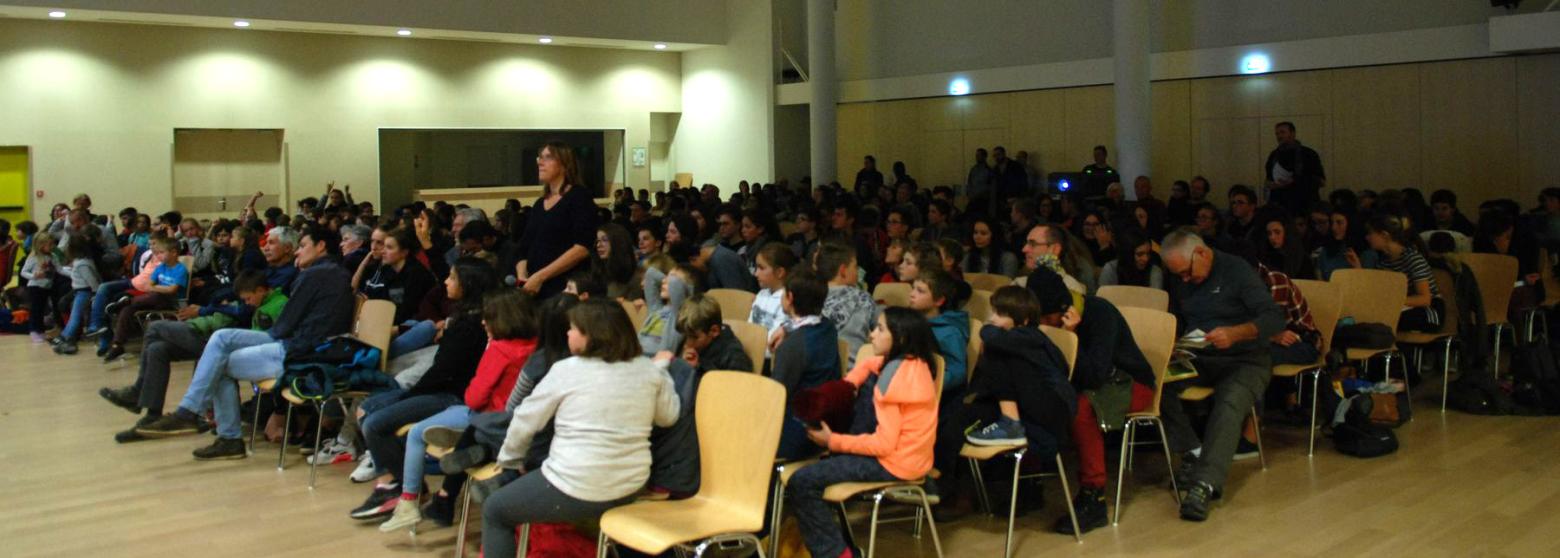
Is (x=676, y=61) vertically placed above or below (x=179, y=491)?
above

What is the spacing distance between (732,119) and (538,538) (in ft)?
49.5

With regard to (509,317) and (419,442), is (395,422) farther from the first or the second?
(509,317)

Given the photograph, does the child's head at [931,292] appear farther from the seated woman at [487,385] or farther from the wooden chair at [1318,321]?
the wooden chair at [1318,321]

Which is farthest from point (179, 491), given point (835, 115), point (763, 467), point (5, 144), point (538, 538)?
point (835, 115)

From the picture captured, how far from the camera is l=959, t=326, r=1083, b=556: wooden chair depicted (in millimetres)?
4715

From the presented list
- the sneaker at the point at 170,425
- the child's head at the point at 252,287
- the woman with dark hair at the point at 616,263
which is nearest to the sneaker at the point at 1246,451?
the woman with dark hair at the point at 616,263

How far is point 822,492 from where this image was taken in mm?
4242

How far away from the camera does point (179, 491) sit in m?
5.98

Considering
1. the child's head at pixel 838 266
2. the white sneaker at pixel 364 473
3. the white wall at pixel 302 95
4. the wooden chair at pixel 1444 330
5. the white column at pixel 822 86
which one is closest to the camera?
the child's head at pixel 838 266

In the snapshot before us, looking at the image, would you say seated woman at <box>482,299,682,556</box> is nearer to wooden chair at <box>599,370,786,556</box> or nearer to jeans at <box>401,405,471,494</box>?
wooden chair at <box>599,370,786,556</box>

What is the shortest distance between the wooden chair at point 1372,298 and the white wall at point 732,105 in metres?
12.1

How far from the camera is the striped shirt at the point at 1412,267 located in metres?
7.24

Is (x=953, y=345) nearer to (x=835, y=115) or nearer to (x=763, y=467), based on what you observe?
A: (x=763, y=467)

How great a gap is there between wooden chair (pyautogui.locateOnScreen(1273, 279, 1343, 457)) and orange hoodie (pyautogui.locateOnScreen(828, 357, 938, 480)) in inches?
102
